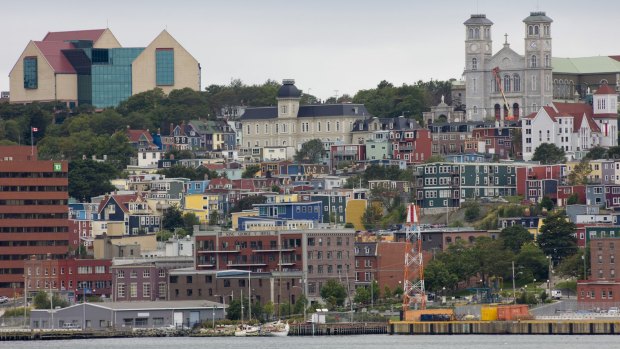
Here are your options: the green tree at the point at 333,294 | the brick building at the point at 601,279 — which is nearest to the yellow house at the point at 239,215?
the green tree at the point at 333,294

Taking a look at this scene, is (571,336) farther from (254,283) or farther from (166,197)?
(166,197)

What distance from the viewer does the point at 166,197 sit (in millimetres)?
189875

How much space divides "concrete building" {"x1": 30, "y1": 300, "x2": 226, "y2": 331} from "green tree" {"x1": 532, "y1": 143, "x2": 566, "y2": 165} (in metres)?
56.5

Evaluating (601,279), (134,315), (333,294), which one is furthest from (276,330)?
(601,279)

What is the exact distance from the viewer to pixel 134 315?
138875 mm

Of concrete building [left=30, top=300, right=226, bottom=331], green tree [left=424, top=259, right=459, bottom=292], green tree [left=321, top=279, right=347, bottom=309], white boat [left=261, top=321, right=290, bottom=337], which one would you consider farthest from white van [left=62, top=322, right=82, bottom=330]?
green tree [left=424, top=259, right=459, bottom=292]

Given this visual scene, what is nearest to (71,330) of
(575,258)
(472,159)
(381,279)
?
(381,279)

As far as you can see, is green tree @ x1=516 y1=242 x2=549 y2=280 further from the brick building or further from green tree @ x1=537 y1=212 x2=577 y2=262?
the brick building

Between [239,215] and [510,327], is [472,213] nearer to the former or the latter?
[239,215]

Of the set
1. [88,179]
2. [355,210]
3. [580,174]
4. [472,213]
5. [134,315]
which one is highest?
[88,179]

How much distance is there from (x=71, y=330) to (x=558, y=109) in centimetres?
7195

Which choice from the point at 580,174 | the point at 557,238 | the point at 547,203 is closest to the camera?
the point at 557,238

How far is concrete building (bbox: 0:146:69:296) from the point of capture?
158375mm

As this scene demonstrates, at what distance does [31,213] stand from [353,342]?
38.2 metres
